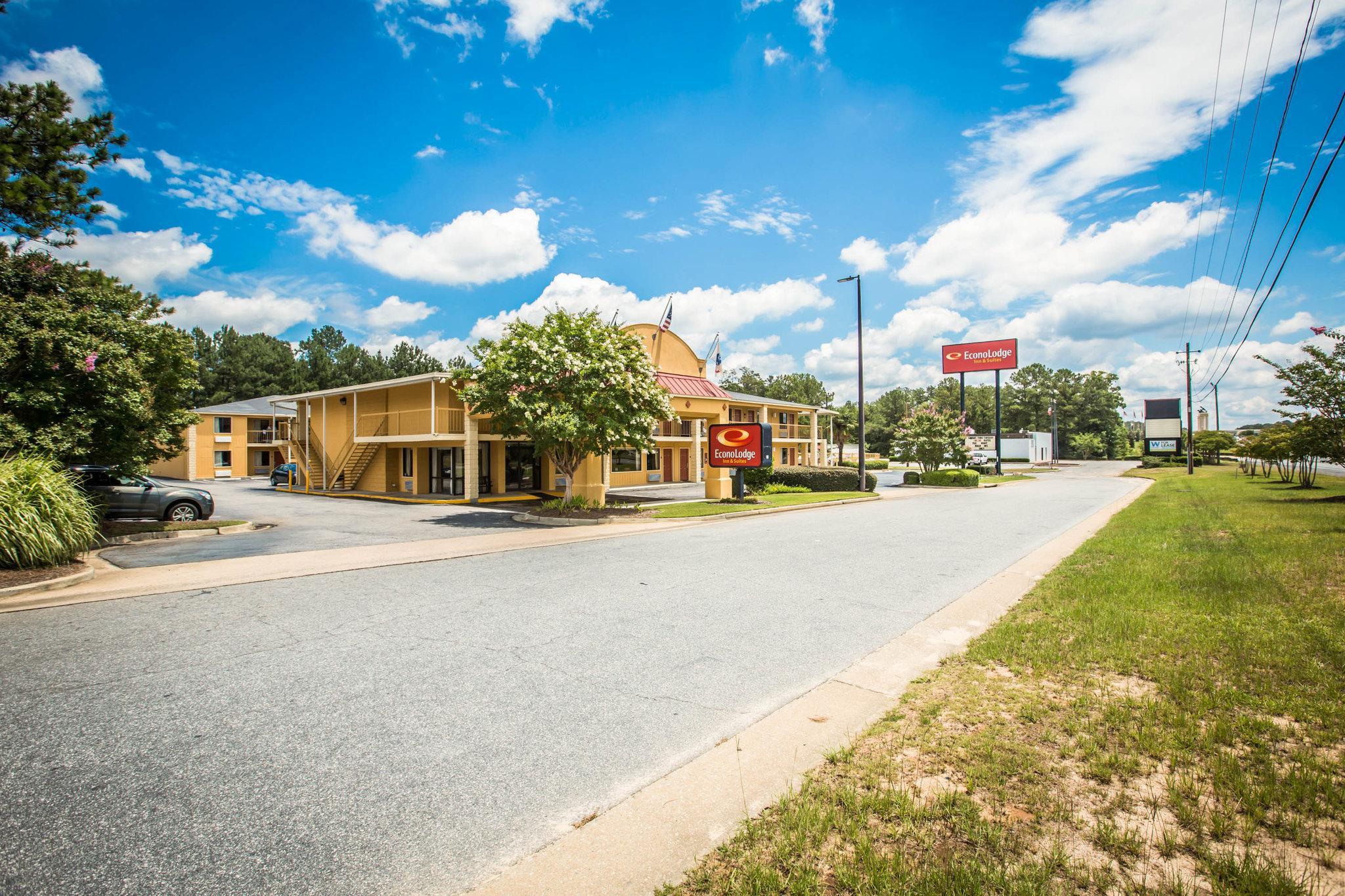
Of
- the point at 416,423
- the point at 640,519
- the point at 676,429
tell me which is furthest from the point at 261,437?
the point at 640,519

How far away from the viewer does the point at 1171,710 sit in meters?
4.24

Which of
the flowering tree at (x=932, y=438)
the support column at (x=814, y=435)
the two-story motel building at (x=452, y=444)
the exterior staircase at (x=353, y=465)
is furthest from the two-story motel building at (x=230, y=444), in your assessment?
the flowering tree at (x=932, y=438)

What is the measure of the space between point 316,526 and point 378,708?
48.2ft

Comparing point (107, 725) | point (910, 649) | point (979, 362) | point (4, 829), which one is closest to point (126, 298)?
point (107, 725)

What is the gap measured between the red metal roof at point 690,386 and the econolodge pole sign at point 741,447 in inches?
369

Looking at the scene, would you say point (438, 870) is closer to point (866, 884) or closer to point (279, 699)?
point (866, 884)

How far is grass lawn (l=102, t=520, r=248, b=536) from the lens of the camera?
15398 mm

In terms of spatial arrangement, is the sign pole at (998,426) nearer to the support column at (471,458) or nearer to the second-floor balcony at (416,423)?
the support column at (471,458)

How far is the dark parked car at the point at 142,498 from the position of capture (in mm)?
16172

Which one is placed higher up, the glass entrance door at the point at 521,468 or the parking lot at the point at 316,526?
the glass entrance door at the point at 521,468

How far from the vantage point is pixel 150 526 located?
1634 cm

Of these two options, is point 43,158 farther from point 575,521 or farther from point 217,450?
point 217,450

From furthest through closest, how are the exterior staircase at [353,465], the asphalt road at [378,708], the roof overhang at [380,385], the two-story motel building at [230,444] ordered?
the two-story motel building at [230,444], the exterior staircase at [353,465], the roof overhang at [380,385], the asphalt road at [378,708]

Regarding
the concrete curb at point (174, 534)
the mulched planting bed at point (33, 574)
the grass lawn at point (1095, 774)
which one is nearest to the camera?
A: the grass lawn at point (1095, 774)
